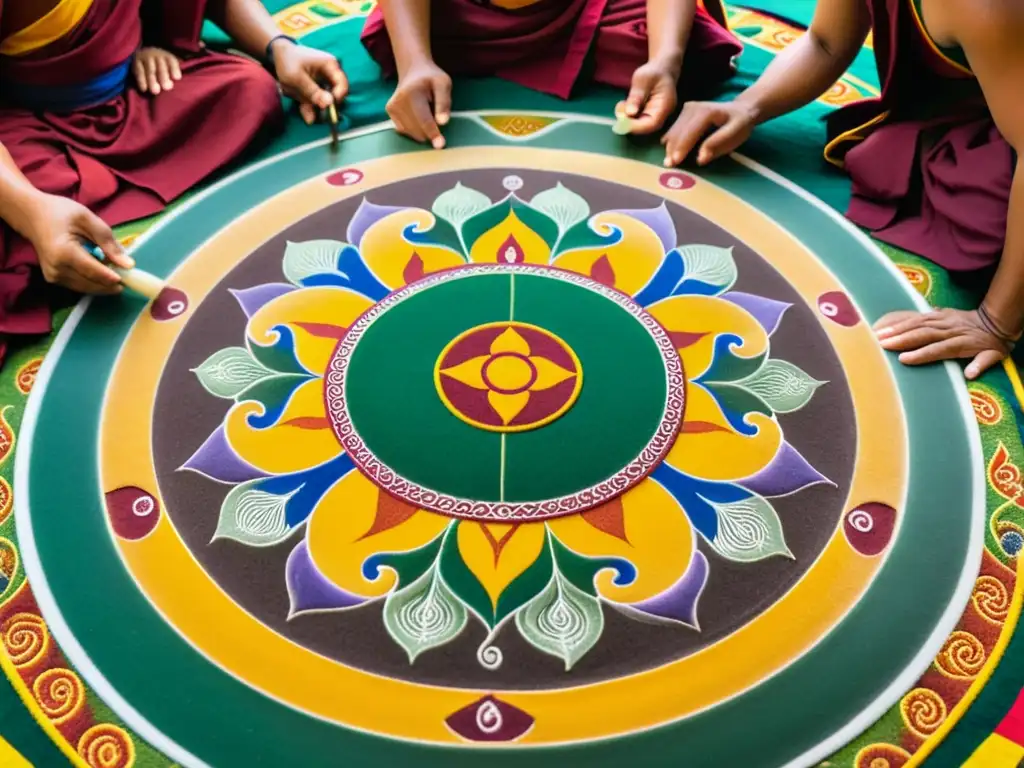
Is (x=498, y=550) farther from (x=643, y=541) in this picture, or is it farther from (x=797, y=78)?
(x=797, y=78)

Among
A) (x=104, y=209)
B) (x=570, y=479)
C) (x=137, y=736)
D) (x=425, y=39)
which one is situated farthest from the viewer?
(x=425, y=39)

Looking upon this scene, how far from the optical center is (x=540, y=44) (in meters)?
2.51

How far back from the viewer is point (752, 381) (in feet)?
5.73

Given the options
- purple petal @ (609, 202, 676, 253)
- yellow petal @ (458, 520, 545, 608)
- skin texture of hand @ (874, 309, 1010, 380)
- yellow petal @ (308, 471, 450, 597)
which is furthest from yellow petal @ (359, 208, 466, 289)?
skin texture of hand @ (874, 309, 1010, 380)

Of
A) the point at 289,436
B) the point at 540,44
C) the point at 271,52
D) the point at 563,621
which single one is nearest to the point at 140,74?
the point at 271,52

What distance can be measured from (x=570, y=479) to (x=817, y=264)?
2.64 feet

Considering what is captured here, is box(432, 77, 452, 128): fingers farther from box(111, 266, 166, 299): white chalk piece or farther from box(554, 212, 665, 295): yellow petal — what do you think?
box(111, 266, 166, 299): white chalk piece

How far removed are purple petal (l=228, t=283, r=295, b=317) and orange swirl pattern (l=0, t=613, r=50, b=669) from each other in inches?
28.5

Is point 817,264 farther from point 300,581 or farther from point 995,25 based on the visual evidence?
point 300,581

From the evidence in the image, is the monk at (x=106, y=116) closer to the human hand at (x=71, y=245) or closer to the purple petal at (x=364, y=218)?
the human hand at (x=71, y=245)

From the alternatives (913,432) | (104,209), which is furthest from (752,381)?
(104,209)

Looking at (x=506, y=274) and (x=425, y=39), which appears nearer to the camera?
(x=506, y=274)

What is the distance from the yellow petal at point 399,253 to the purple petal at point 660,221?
426 millimetres

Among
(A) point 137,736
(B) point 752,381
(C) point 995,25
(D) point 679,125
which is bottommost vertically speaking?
(A) point 137,736
